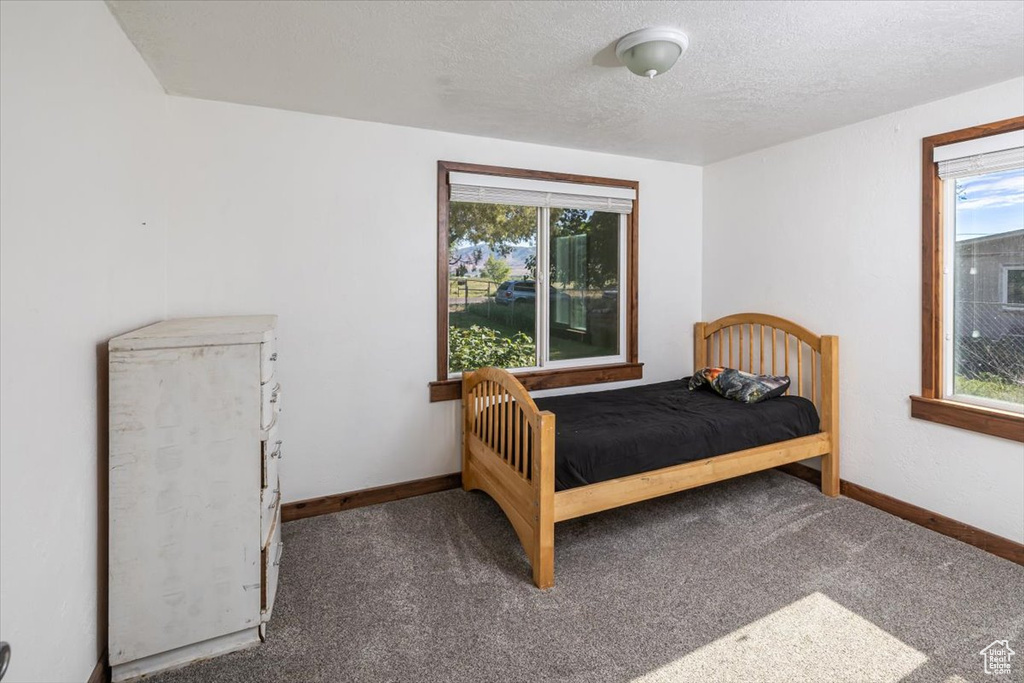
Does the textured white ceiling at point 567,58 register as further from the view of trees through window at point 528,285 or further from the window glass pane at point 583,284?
the window glass pane at point 583,284

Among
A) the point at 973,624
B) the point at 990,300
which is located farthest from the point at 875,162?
the point at 973,624

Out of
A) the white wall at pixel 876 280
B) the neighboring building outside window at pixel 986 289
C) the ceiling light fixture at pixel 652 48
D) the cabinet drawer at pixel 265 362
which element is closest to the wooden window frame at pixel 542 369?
the white wall at pixel 876 280

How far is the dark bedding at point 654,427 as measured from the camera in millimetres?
2373

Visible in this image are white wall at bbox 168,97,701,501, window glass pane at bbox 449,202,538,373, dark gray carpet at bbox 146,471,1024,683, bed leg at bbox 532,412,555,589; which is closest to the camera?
dark gray carpet at bbox 146,471,1024,683

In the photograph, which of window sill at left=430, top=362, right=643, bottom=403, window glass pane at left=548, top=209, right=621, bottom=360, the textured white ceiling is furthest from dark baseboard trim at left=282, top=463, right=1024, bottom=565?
the textured white ceiling

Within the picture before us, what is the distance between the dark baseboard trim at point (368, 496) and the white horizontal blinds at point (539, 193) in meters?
1.80

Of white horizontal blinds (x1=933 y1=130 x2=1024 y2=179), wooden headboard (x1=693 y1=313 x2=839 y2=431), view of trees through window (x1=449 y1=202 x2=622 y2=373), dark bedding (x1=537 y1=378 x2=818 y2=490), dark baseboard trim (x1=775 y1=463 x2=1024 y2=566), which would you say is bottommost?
dark baseboard trim (x1=775 y1=463 x2=1024 y2=566)

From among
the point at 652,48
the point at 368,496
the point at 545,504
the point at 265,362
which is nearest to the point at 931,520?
the point at 545,504

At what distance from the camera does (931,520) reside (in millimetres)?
2705

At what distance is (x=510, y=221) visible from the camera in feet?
11.2

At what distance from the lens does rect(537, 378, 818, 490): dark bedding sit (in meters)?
2.37

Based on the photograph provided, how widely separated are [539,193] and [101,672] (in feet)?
10.3

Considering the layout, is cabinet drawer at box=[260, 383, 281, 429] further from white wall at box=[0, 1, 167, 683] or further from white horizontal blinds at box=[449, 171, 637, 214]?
white horizontal blinds at box=[449, 171, 637, 214]

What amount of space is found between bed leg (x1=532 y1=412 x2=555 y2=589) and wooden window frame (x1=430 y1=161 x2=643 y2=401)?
115 cm
